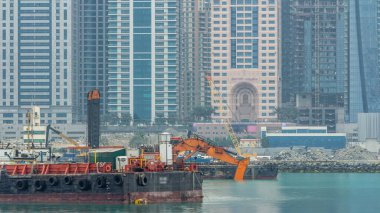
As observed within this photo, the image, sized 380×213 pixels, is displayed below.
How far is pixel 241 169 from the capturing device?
171000 millimetres

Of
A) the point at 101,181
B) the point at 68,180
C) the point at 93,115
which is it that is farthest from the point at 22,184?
the point at 93,115

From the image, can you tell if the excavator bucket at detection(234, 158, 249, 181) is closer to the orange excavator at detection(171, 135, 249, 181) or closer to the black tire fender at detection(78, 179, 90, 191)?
the orange excavator at detection(171, 135, 249, 181)

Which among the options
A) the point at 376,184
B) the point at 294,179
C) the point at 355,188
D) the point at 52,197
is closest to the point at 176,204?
the point at 52,197

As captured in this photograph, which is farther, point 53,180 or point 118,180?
point 53,180

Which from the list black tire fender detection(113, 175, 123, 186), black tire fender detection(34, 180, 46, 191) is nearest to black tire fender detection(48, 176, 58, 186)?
black tire fender detection(34, 180, 46, 191)

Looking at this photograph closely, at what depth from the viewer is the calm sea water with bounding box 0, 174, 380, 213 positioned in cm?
10625

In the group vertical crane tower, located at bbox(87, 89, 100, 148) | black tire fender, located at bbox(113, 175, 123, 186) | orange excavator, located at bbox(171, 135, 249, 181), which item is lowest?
black tire fender, located at bbox(113, 175, 123, 186)

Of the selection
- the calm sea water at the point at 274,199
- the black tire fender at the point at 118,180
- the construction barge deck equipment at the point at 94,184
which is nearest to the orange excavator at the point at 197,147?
the calm sea water at the point at 274,199

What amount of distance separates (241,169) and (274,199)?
44903 millimetres

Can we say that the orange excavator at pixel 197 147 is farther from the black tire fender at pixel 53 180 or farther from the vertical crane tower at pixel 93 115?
the black tire fender at pixel 53 180

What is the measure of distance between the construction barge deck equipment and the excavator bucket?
195 ft

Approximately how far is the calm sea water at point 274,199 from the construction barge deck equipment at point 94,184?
0.92 meters

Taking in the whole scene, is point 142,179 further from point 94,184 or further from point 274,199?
point 274,199

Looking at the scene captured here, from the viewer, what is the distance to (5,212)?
341 ft
